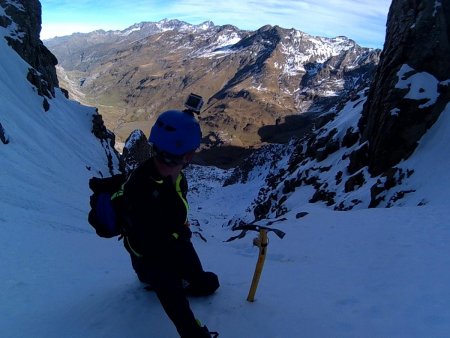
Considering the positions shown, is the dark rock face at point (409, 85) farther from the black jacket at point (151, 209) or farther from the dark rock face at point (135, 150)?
the dark rock face at point (135, 150)

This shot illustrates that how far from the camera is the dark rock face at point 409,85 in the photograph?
25.9m

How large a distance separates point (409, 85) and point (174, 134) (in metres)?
26.3

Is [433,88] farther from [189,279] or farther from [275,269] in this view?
[189,279]

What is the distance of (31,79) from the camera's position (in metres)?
31.7

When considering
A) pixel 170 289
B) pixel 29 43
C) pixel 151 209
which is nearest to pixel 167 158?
pixel 151 209

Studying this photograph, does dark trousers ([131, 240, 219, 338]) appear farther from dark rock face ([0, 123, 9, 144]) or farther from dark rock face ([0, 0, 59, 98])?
dark rock face ([0, 0, 59, 98])

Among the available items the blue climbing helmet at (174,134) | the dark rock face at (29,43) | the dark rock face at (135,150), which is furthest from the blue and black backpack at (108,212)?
the dark rock face at (135,150)

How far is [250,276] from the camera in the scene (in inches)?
324

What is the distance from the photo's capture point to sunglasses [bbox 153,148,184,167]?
478 centimetres

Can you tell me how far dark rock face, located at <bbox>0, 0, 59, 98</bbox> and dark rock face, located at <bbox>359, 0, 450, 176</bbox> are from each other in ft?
85.3

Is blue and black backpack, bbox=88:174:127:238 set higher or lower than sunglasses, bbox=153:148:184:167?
lower

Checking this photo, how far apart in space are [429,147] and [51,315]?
23.6 metres

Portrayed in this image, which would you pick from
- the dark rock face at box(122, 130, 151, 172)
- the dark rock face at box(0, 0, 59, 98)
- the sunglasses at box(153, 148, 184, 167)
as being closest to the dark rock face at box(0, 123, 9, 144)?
the dark rock face at box(0, 0, 59, 98)

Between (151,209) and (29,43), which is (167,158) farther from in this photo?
(29,43)
